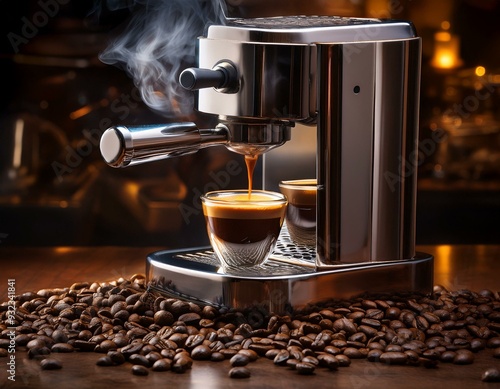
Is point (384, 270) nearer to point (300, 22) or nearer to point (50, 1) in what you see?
point (300, 22)

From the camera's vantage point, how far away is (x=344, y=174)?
1259 millimetres

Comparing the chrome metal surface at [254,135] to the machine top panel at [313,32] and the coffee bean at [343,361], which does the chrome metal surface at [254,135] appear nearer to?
the machine top panel at [313,32]

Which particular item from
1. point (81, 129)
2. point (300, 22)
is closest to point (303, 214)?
point (300, 22)

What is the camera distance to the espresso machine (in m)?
1.23

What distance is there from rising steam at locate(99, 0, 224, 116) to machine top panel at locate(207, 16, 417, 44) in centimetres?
13

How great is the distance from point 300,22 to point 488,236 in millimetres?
1149

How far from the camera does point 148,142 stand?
3.83 feet

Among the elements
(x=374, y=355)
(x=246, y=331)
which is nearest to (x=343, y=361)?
(x=374, y=355)

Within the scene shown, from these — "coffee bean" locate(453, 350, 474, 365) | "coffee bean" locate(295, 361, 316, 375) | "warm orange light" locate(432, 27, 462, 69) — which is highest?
"warm orange light" locate(432, 27, 462, 69)

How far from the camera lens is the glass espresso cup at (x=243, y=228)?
50.0 inches

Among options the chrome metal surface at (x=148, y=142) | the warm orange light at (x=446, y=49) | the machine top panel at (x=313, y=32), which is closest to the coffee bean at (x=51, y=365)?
the chrome metal surface at (x=148, y=142)

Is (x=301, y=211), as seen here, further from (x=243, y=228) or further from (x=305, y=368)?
(x=305, y=368)

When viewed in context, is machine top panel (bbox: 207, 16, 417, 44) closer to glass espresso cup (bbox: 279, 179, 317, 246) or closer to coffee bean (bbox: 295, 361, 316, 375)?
glass espresso cup (bbox: 279, 179, 317, 246)

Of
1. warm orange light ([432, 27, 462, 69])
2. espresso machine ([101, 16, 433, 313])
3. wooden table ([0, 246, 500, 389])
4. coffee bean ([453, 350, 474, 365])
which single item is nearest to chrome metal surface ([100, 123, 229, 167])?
espresso machine ([101, 16, 433, 313])
